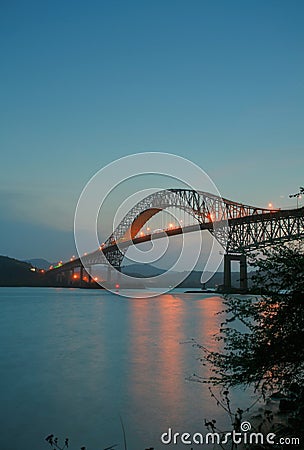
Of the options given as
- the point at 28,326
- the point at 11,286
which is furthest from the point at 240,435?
the point at 11,286

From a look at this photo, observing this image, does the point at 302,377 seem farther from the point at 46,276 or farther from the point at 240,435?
the point at 46,276

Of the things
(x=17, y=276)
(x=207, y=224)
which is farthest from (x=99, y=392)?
(x=17, y=276)

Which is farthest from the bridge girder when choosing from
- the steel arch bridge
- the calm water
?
the calm water

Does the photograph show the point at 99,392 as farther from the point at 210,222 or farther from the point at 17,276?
the point at 17,276

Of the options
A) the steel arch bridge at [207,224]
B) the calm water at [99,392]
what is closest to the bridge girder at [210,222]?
the steel arch bridge at [207,224]

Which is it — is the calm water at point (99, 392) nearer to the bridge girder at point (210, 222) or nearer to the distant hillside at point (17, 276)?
the bridge girder at point (210, 222)

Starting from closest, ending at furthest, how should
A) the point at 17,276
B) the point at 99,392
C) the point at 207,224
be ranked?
the point at 99,392 < the point at 207,224 < the point at 17,276
